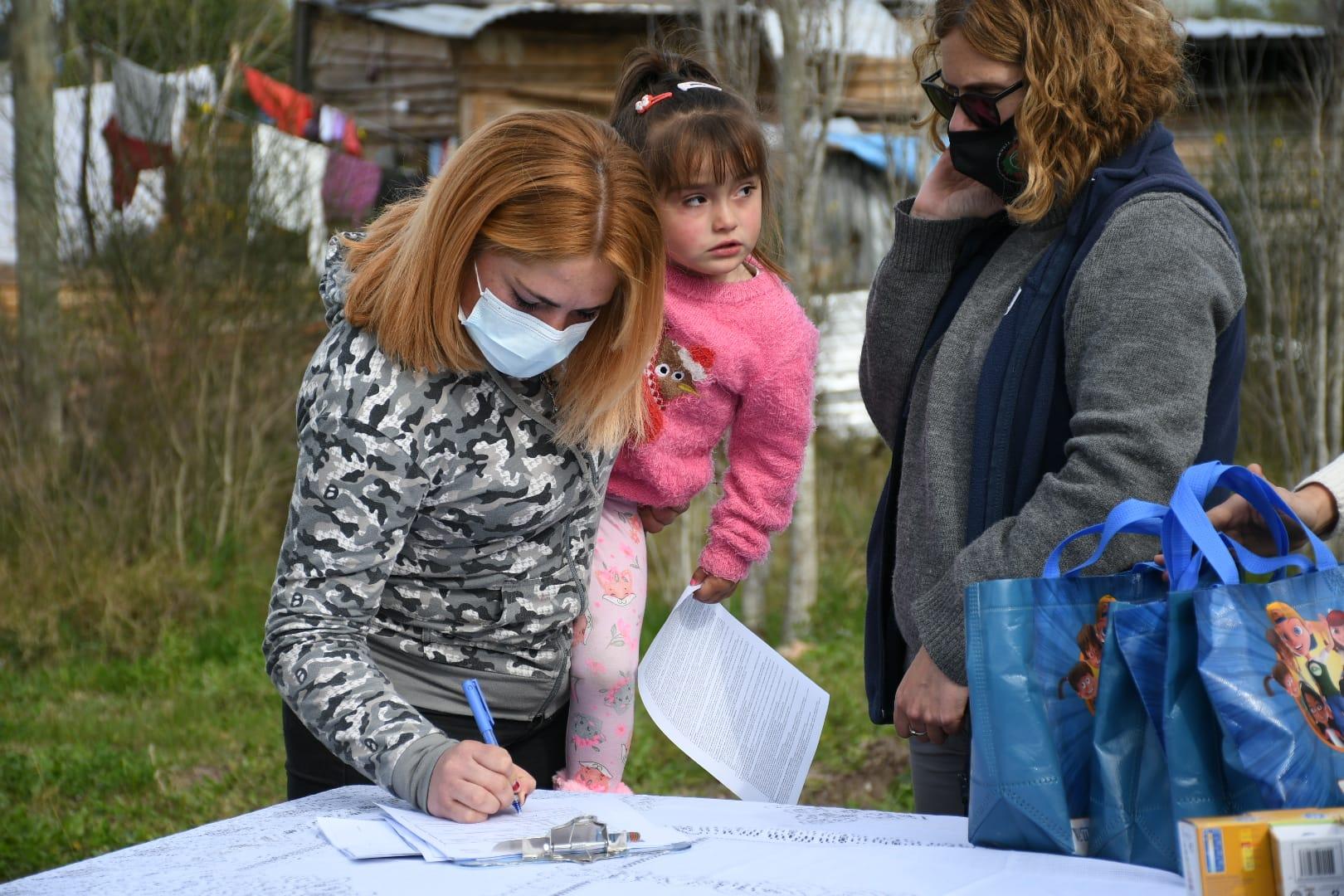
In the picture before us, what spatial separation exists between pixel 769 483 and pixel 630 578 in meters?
0.37

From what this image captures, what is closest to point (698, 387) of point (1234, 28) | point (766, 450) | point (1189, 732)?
point (766, 450)

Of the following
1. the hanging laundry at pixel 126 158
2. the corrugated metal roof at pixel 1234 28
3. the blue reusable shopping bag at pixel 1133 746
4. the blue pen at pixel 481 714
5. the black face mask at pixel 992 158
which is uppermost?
the corrugated metal roof at pixel 1234 28

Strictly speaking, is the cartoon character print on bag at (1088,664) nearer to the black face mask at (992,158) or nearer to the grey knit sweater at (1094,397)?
the grey knit sweater at (1094,397)

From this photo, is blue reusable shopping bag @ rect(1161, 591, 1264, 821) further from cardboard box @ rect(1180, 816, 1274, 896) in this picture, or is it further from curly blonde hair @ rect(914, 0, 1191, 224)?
curly blonde hair @ rect(914, 0, 1191, 224)

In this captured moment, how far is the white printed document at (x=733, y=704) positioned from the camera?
2.35 meters

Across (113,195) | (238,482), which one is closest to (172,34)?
Answer: (113,195)

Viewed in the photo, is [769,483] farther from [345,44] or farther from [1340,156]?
[345,44]

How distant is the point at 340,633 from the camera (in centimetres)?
194

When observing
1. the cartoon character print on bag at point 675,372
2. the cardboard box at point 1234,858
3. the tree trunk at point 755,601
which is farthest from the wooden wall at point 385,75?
the cardboard box at point 1234,858

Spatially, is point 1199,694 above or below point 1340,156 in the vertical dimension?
below

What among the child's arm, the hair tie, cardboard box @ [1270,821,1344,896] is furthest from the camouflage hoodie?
cardboard box @ [1270,821,1344,896]

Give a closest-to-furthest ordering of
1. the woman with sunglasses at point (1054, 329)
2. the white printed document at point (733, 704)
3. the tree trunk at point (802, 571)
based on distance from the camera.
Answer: the woman with sunglasses at point (1054, 329), the white printed document at point (733, 704), the tree trunk at point (802, 571)

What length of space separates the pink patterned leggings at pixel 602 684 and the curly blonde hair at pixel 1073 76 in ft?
3.33

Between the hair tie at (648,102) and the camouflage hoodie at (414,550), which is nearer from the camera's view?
the camouflage hoodie at (414,550)
